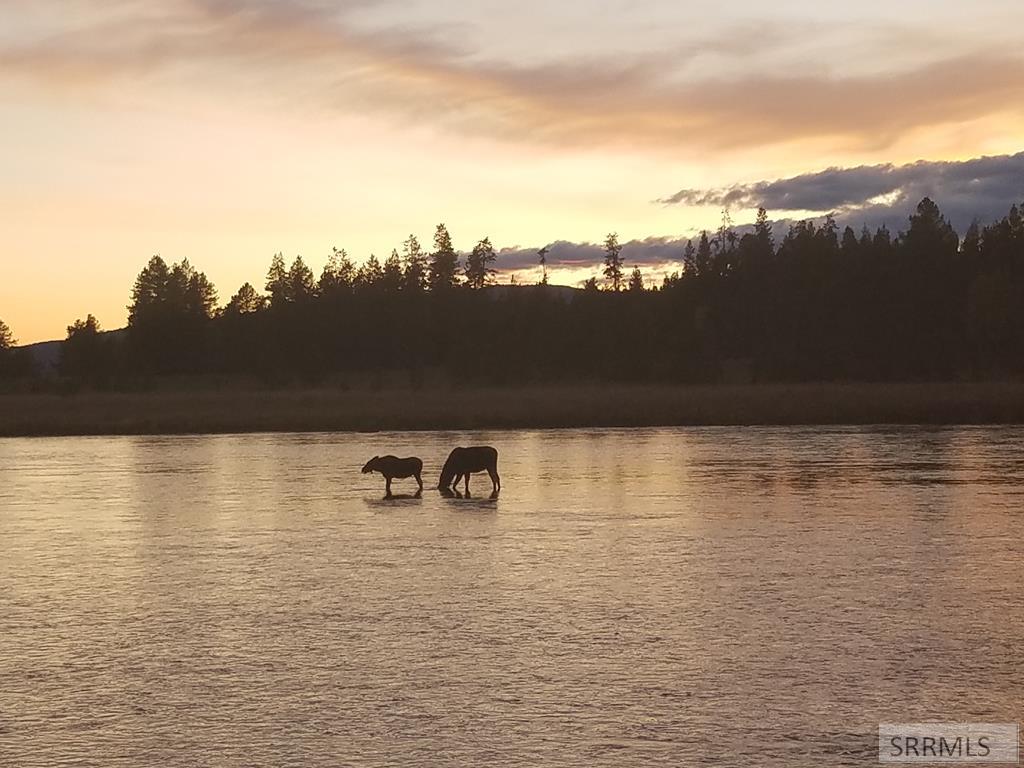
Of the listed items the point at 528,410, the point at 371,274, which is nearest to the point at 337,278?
the point at 371,274

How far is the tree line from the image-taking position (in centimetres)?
8706

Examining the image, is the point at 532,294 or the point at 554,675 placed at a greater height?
the point at 532,294

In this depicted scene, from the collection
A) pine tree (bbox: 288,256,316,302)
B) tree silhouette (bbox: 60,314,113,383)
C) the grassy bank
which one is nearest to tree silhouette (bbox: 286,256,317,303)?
pine tree (bbox: 288,256,316,302)

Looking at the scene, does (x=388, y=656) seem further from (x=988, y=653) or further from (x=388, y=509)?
(x=388, y=509)

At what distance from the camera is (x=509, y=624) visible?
1064 centimetres

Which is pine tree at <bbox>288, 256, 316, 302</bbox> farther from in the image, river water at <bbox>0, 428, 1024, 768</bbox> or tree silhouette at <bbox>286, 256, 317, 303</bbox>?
river water at <bbox>0, 428, 1024, 768</bbox>

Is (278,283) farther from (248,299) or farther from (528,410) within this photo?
(528,410)

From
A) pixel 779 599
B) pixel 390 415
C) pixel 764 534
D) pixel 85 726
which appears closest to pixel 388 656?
pixel 85 726

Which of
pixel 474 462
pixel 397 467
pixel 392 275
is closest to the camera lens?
pixel 474 462

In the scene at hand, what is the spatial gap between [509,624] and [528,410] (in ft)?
130

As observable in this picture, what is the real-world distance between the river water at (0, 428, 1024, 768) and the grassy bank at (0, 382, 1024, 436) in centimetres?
2307

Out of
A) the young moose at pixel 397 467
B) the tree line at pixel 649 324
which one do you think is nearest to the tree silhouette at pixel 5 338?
the tree line at pixel 649 324

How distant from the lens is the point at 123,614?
11344 mm

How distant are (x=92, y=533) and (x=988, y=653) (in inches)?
487
